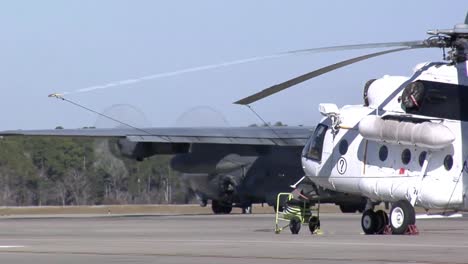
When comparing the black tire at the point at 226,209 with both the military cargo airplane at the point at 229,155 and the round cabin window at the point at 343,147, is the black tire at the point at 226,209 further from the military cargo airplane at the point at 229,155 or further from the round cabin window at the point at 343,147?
the round cabin window at the point at 343,147

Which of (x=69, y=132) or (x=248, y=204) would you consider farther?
(x=248, y=204)

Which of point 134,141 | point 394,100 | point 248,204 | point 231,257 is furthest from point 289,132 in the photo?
point 231,257

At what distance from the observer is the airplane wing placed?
166 ft

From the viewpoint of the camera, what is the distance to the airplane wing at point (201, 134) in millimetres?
50531

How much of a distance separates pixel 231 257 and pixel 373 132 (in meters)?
9.42

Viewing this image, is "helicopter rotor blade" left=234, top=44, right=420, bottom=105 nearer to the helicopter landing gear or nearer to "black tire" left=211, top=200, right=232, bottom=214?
the helicopter landing gear

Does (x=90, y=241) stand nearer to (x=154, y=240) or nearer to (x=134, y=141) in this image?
(x=154, y=240)

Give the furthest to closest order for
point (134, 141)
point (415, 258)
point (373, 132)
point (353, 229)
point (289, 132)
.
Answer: point (289, 132) → point (134, 141) → point (353, 229) → point (373, 132) → point (415, 258)

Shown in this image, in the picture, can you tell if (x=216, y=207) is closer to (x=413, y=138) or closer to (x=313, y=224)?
(x=313, y=224)

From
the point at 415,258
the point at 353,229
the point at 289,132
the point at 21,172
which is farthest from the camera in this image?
the point at 21,172

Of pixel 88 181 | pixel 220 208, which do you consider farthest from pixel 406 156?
pixel 88 181

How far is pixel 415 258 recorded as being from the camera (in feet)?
63.6

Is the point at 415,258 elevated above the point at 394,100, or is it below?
below

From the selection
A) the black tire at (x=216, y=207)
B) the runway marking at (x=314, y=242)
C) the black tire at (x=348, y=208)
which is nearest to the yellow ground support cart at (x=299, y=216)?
the runway marking at (x=314, y=242)
